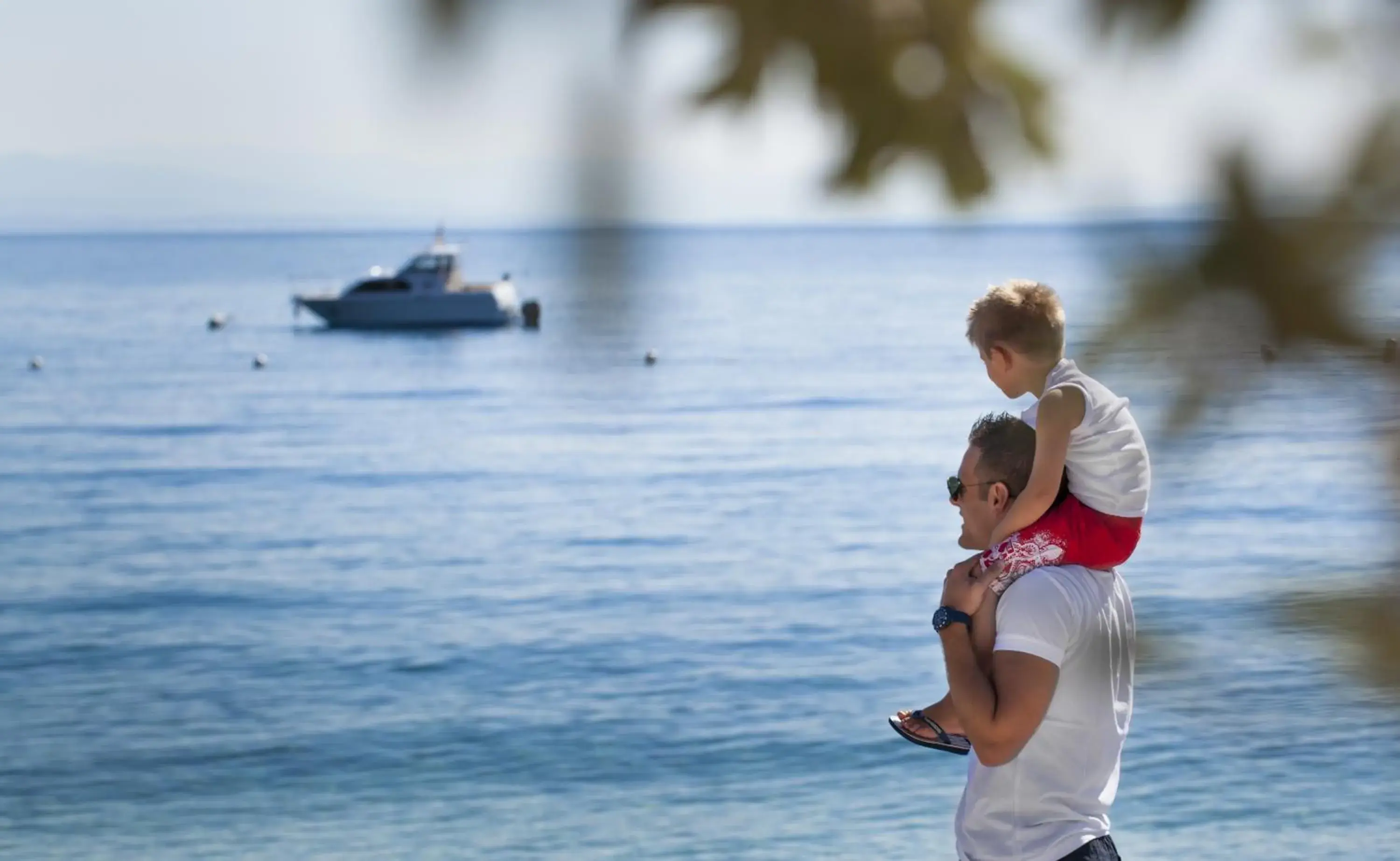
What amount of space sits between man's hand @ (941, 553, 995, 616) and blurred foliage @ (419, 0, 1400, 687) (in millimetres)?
1351

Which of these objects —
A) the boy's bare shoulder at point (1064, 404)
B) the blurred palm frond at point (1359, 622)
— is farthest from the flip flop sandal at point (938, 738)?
the blurred palm frond at point (1359, 622)

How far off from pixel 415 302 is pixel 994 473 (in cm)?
4713

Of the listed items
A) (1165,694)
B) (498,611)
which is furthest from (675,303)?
(498,611)

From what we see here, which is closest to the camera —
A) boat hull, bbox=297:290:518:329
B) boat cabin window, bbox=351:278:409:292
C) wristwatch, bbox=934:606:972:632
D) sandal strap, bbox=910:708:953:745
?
wristwatch, bbox=934:606:972:632

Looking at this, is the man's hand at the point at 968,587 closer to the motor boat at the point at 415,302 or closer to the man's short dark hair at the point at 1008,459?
the man's short dark hair at the point at 1008,459

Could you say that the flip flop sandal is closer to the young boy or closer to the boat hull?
the young boy

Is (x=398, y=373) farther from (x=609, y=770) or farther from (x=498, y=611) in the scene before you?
(x=609, y=770)

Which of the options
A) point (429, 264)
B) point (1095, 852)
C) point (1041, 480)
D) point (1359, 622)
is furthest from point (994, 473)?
point (429, 264)

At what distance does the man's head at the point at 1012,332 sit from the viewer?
6.52 ft

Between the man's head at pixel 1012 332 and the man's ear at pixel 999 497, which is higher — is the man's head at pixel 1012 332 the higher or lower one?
the higher one

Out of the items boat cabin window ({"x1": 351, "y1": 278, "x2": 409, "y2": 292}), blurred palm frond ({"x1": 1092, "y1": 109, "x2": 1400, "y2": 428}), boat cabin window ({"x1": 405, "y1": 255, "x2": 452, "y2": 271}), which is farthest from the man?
boat cabin window ({"x1": 351, "y1": 278, "x2": 409, "y2": 292})

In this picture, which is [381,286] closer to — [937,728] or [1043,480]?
[937,728]

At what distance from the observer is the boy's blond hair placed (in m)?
1.94

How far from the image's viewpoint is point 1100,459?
82.2 inches
